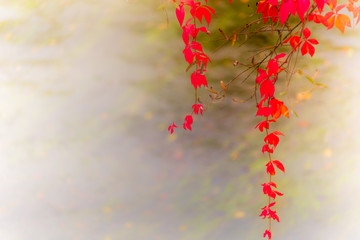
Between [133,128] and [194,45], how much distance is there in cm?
63

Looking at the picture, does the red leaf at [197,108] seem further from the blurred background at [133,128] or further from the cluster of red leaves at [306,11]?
the cluster of red leaves at [306,11]

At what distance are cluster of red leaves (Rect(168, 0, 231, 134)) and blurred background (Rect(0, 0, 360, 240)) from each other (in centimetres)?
8

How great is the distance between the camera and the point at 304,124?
2094mm

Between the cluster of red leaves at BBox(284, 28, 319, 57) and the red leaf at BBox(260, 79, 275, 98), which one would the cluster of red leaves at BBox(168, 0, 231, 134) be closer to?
the red leaf at BBox(260, 79, 275, 98)

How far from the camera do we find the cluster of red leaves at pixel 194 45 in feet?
5.53

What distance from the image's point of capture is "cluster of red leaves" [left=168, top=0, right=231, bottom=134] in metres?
1.68

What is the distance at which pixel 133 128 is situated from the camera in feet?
6.48

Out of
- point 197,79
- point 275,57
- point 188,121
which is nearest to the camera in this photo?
point 275,57

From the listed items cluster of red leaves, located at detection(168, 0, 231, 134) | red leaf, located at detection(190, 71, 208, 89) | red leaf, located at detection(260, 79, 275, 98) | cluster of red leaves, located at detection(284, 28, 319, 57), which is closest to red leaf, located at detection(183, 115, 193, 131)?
cluster of red leaves, located at detection(168, 0, 231, 134)

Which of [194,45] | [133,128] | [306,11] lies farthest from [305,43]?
[133,128]

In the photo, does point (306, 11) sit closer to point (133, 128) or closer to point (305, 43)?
point (305, 43)

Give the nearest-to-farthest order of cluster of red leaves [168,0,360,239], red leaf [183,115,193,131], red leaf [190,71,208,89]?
cluster of red leaves [168,0,360,239] → red leaf [190,71,208,89] → red leaf [183,115,193,131]

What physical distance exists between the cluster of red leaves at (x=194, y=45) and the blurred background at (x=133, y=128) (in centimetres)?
8

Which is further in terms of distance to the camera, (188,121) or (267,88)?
(188,121)
